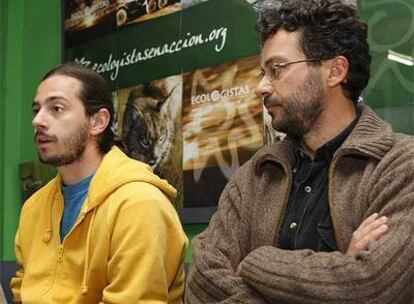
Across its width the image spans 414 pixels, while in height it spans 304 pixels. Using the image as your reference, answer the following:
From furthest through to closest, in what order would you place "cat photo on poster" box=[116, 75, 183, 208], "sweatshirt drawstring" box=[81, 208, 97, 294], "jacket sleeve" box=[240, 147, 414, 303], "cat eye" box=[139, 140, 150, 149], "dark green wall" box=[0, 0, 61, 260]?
"dark green wall" box=[0, 0, 61, 260] < "cat eye" box=[139, 140, 150, 149] < "cat photo on poster" box=[116, 75, 183, 208] < "sweatshirt drawstring" box=[81, 208, 97, 294] < "jacket sleeve" box=[240, 147, 414, 303]

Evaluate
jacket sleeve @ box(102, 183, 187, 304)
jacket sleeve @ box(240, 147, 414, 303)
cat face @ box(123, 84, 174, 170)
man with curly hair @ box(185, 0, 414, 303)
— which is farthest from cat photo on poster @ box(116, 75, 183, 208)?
jacket sleeve @ box(240, 147, 414, 303)

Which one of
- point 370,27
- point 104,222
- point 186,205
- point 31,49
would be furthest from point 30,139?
point 370,27

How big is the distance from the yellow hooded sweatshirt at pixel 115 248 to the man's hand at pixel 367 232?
64 cm

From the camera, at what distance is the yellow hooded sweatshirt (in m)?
1.82

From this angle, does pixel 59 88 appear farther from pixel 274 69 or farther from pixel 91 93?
pixel 274 69

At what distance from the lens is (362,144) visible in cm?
152

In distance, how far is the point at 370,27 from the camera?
214 centimetres

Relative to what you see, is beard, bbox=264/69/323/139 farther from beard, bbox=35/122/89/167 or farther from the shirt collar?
beard, bbox=35/122/89/167

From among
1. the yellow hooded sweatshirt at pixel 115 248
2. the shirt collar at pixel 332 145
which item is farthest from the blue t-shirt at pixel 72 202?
the shirt collar at pixel 332 145

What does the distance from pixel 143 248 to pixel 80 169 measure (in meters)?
0.52

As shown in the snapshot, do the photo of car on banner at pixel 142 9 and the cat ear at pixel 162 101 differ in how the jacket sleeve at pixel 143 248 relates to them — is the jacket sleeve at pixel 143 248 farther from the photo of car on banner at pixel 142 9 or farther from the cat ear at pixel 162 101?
the photo of car on banner at pixel 142 9

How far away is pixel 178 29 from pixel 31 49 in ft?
3.93

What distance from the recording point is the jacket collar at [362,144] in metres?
1.51

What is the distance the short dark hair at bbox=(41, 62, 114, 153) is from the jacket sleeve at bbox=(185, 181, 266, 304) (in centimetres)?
70
